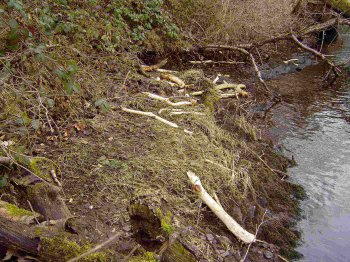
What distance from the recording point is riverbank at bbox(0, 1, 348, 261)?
234cm

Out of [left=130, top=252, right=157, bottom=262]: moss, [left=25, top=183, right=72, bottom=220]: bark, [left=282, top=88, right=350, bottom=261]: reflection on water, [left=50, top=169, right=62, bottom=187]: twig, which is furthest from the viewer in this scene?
[left=282, top=88, right=350, bottom=261]: reflection on water

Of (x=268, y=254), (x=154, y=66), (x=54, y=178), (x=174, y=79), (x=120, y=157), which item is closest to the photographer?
(x=54, y=178)

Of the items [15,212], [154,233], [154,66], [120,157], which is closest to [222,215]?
[120,157]

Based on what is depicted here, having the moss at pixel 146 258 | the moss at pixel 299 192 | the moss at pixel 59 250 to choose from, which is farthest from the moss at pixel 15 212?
the moss at pixel 299 192

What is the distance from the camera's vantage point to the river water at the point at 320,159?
3939mm

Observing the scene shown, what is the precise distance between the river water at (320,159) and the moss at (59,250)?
2639 mm

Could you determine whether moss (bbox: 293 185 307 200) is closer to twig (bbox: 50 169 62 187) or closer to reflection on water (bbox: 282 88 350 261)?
reflection on water (bbox: 282 88 350 261)

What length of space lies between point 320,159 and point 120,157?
3.45 meters

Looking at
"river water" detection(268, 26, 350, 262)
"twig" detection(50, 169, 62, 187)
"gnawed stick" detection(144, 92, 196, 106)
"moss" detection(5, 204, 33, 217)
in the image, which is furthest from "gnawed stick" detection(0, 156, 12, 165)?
"gnawed stick" detection(144, 92, 196, 106)

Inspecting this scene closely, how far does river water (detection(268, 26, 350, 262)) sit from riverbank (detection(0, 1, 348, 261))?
0.23 metres

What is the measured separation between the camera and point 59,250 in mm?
1951

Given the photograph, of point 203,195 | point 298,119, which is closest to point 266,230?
point 203,195

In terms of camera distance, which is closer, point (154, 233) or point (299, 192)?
point (154, 233)

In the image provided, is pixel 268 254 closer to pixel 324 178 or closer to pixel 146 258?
pixel 146 258
